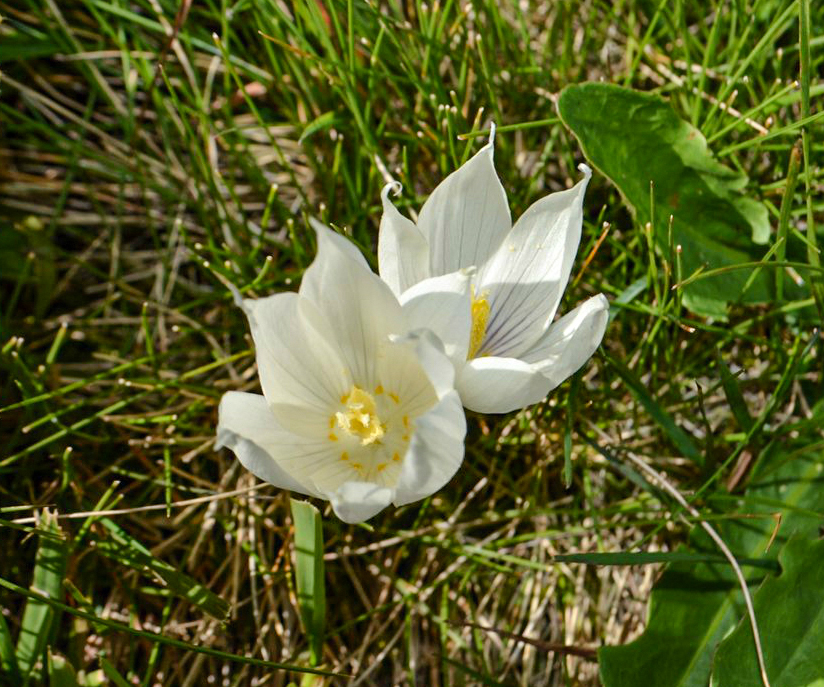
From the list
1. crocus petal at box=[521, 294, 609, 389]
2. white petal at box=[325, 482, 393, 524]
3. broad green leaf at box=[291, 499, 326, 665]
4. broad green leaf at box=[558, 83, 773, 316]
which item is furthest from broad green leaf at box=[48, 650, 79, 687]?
broad green leaf at box=[558, 83, 773, 316]

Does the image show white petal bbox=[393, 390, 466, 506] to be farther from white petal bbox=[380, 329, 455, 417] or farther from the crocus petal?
the crocus petal

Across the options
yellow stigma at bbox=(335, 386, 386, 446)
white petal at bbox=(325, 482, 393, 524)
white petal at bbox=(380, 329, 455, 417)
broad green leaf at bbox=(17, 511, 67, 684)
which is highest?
white petal at bbox=(380, 329, 455, 417)

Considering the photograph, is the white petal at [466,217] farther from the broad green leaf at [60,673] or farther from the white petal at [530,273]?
the broad green leaf at [60,673]

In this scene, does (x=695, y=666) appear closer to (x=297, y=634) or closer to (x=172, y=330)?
(x=297, y=634)

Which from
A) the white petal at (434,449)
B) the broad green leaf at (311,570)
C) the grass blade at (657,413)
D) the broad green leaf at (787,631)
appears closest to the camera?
the white petal at (434,449)

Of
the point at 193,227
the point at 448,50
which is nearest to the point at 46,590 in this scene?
the point at 193,227

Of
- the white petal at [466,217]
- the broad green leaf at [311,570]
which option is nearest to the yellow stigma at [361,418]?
the broad green leaf at [311,570]
